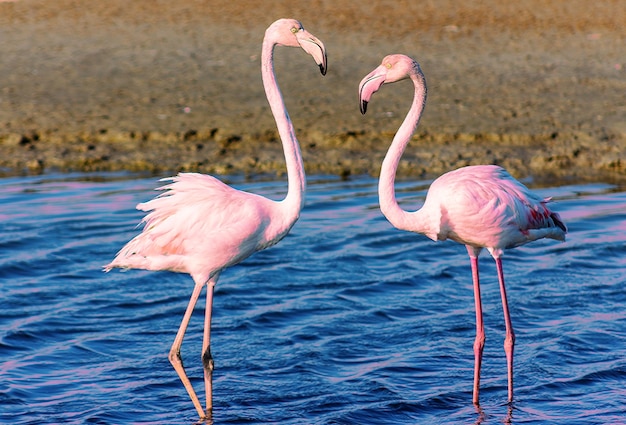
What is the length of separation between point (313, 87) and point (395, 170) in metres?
6.47

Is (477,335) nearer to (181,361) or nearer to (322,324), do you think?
(322,324)

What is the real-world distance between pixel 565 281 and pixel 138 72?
21.4 feet

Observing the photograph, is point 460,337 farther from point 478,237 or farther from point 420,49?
point 420,49

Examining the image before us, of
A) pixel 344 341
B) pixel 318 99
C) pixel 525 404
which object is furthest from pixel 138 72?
pixel 525 404

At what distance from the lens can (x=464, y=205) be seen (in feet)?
17.2

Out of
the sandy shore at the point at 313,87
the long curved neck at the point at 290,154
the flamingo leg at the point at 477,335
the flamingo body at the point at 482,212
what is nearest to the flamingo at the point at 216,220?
the long curved neck at the point at 290,154

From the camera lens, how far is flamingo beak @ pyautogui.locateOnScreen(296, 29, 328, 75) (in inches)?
193

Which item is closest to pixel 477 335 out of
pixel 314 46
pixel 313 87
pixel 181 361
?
pixel 181 361

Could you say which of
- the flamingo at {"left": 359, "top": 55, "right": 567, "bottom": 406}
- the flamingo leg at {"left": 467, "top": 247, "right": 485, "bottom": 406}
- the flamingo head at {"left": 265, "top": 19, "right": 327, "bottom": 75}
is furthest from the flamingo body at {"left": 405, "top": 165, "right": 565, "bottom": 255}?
the flamingo head at {"left": 265, "top": 19, "right": 327, "bottom": 75}

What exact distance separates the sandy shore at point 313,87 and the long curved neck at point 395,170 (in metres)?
4.32

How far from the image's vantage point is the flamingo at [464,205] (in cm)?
518

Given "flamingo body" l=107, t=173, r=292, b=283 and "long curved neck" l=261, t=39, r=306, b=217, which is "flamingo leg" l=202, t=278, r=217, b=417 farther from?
"long curved neck" l=261, t=39, r=306, b=217

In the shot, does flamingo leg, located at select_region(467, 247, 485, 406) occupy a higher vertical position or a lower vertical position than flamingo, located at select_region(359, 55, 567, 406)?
lower

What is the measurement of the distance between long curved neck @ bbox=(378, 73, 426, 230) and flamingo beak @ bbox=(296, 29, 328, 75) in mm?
537
